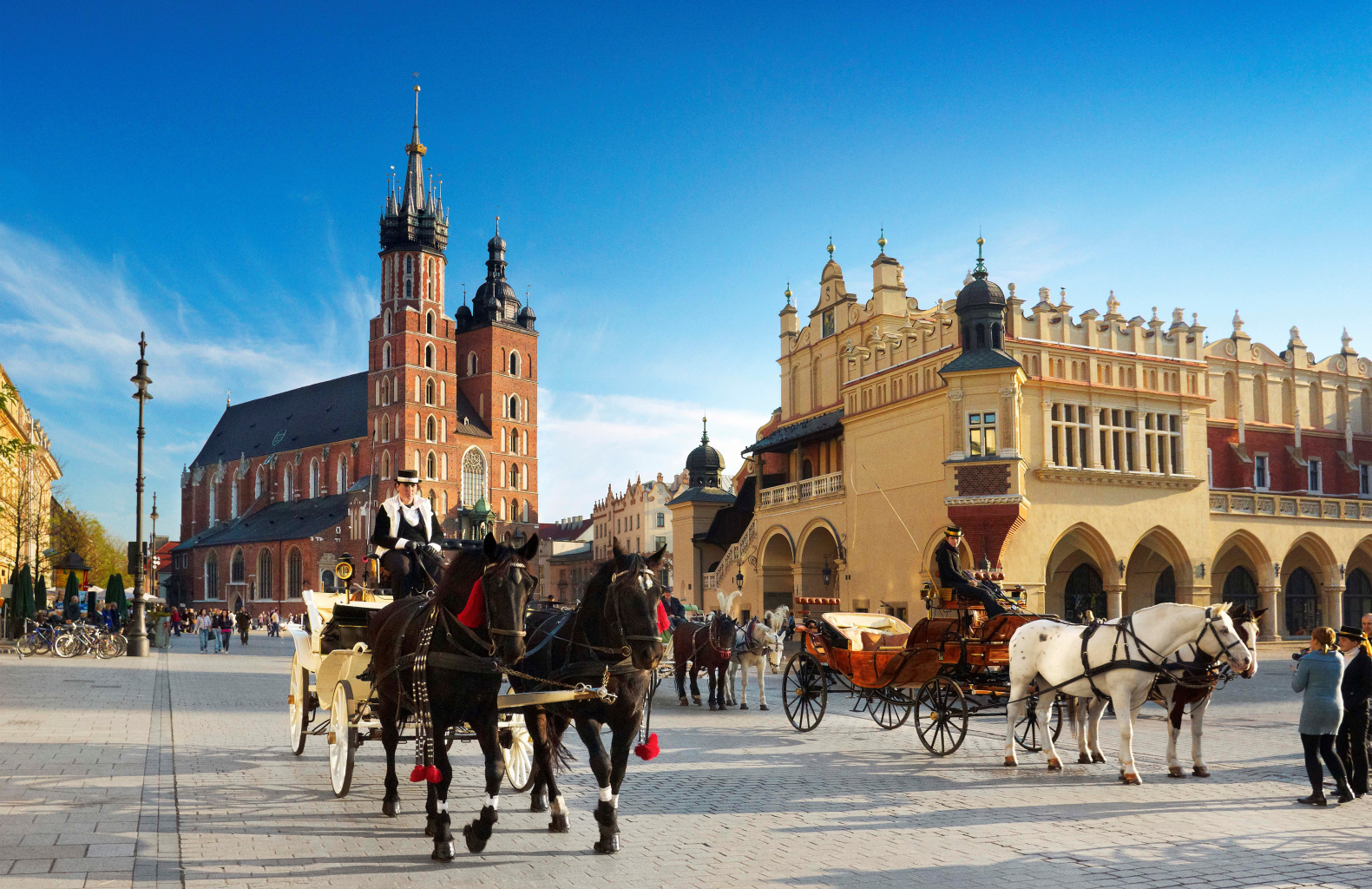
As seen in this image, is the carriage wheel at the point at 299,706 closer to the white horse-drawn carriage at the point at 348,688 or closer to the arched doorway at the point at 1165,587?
the white horse-drawn carriage at the point at 348,688

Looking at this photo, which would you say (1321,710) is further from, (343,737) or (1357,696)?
(343,737)

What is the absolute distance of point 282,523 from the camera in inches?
3669

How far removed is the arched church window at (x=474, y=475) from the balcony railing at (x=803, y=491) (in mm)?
57933

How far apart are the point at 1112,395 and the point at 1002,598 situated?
2120 centimetres

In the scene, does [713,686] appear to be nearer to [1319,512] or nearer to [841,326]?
[841,326]

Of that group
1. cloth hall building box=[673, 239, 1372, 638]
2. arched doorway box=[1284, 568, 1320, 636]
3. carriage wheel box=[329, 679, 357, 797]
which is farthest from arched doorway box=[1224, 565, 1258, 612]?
carriage wheel box=[329, 679, 357, 797]

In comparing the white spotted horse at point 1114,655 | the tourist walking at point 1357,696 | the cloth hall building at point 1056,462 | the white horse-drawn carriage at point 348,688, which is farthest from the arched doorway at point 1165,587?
the white horse-drawn carriage at point 348,688

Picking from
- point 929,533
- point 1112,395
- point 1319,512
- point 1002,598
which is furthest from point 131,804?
point 1319,512

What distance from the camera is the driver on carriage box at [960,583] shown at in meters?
12.7

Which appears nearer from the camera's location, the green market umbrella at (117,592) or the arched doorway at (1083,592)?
the arched doorway at (1083,592)

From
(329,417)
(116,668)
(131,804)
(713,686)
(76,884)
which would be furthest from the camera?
(329,417)

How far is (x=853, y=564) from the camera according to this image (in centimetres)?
3412

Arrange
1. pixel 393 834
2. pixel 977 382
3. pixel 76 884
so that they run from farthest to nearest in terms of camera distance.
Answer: pixel 977 382
pixel 393 834
pixel 76 884

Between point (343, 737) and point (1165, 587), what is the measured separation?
3315 cm
